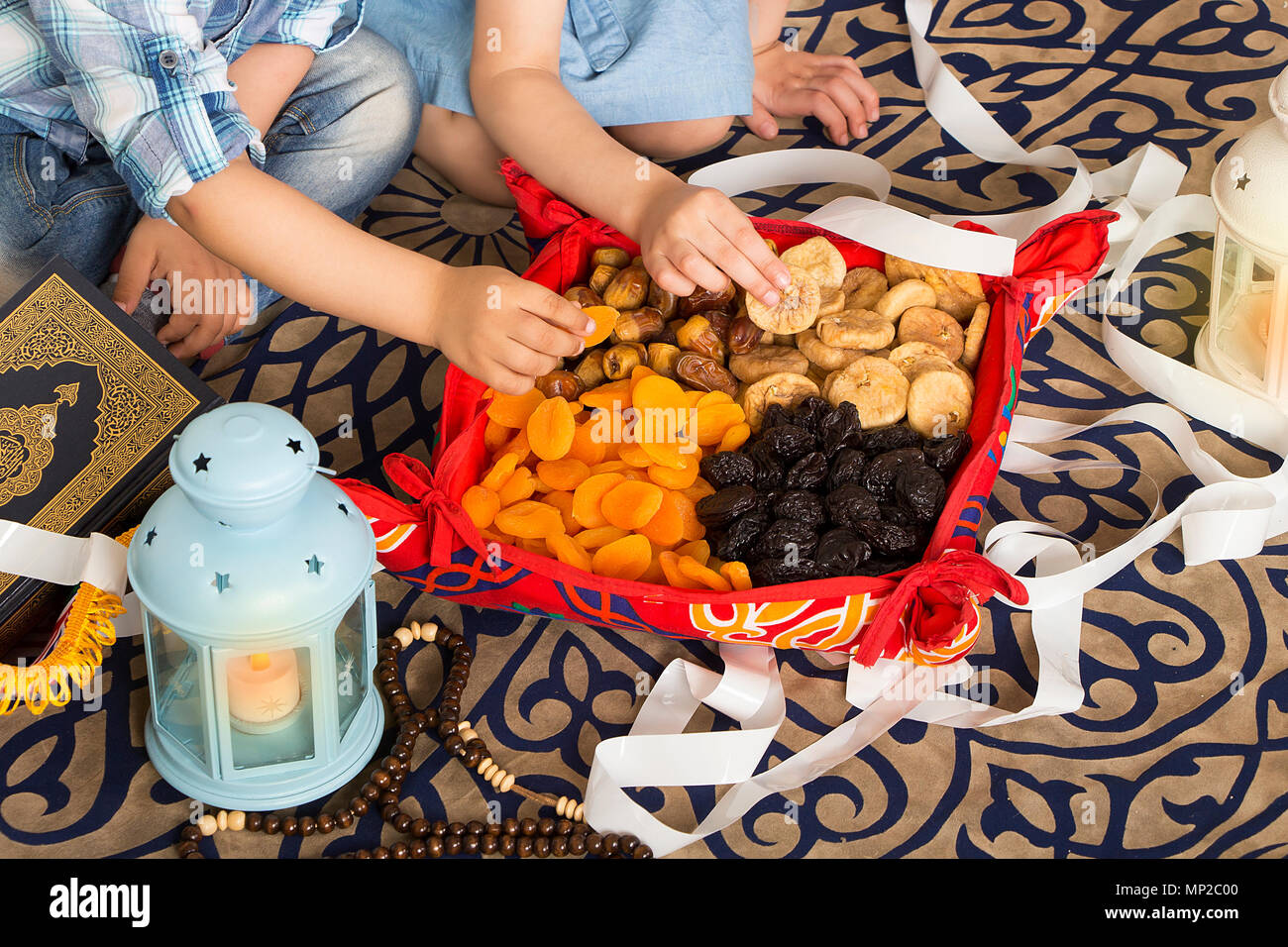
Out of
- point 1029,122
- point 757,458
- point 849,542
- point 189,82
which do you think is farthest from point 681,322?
point 1029,122

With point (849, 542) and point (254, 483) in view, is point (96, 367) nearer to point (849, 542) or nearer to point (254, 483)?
point (254, 483)

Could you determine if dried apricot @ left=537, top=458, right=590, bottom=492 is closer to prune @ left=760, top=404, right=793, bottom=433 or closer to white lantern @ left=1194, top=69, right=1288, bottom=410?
prune @ left=760, top=404, right=793, bottom=433

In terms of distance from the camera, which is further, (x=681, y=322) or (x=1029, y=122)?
(x=1029, y=122)

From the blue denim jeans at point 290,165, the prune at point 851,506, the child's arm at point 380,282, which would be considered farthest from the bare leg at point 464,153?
the prune at point 851,506

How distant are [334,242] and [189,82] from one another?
141 mm

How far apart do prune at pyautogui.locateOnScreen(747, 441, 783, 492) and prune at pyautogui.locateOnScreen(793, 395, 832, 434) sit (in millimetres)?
33

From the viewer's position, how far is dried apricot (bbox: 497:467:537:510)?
78cm

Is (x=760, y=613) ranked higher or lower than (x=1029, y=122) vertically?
lower

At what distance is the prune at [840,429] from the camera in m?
0.79

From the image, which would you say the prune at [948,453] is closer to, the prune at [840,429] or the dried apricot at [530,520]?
the prune at [840,429]

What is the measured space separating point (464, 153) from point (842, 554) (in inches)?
23.6

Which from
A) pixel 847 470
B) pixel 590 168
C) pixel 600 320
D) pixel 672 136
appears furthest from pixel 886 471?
pixel 672 136

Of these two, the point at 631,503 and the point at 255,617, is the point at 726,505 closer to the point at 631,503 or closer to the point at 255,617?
the point at 631,503

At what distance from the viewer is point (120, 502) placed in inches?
29.9
